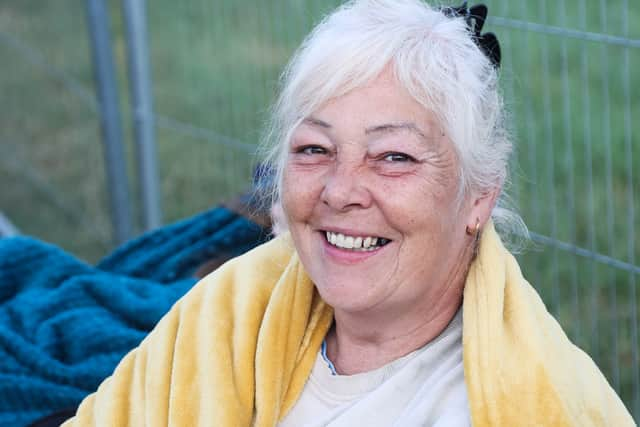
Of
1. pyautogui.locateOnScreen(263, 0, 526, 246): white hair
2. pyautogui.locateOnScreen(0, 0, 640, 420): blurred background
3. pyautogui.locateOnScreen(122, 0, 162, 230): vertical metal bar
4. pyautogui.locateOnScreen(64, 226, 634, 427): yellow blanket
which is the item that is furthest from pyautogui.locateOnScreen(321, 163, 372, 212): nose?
pyautogui.locateOnScreen(122, 0, 162, 230): vertical metal bar

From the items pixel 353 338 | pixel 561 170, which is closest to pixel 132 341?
pixel 353 338

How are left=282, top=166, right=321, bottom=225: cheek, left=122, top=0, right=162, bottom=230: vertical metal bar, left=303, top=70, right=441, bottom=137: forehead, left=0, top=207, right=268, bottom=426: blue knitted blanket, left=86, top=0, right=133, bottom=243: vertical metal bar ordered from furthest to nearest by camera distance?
left=86, top=0, right=133, bottom=243: vertical metal bar → left=122, top=0, right=162, bottom=230: vertical metal bar → left=0, top=207, right=268, bottom=426: blue knitted blanket → left=282, top=166, right=321, bottom=225: cheek → left=303, top=70, right=441, bottom=137: forehead

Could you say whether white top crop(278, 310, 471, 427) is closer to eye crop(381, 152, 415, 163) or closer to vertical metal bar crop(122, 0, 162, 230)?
eye crop(381, 152, 415, 163)

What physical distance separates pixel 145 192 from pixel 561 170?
1819 mm

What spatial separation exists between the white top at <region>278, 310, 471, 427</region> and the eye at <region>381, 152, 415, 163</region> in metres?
0.39

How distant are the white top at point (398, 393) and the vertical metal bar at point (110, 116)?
110 inches

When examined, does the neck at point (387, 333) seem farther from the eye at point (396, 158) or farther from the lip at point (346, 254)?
the eye at point (396, 158)

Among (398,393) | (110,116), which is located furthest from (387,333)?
(110,116)

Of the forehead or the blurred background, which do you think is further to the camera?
the blurred background

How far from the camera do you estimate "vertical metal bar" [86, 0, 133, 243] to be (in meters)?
5.10

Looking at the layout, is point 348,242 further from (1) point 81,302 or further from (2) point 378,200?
(1) point 81,302

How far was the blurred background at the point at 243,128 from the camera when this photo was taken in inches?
160

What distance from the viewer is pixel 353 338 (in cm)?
262

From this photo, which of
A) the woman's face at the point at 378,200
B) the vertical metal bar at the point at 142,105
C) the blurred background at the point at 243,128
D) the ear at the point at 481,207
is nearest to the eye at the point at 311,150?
the woman's face at the point at 378,200
